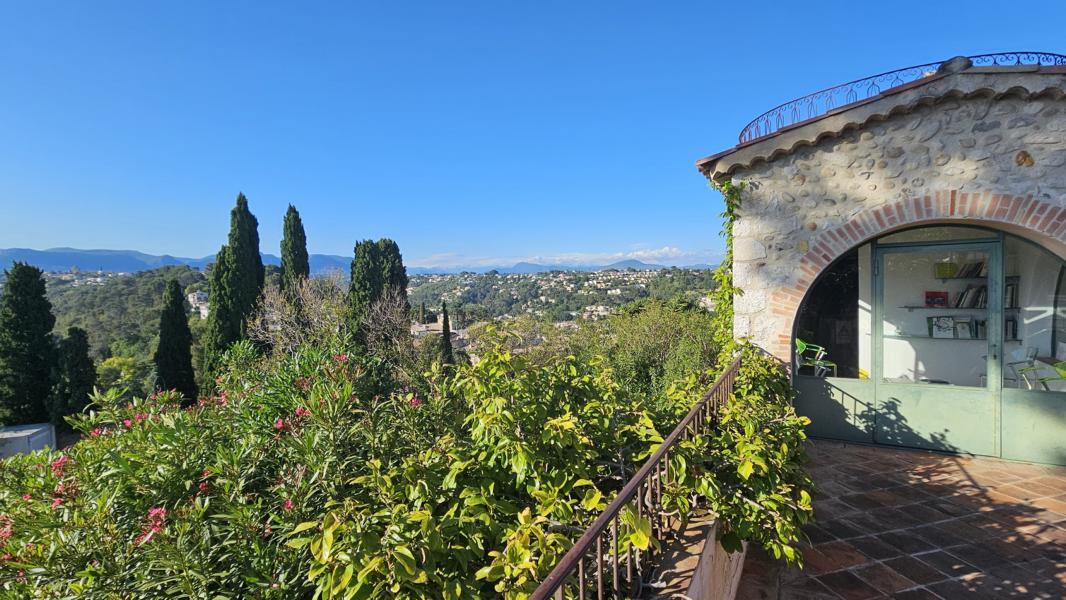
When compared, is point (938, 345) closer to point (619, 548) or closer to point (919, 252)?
point (919, 252)

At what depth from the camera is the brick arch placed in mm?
4160

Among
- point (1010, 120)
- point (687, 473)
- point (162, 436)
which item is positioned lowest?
point (687, 473)

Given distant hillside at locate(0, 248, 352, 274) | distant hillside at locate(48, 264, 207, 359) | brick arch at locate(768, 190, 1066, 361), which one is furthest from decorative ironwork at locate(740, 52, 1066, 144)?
distant hillside at locate(0, 248, 352, 274)

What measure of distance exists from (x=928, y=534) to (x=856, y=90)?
419 cm

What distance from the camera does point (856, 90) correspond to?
4.93 m

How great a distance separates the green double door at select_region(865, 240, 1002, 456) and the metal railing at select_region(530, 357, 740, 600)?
3.65 metres

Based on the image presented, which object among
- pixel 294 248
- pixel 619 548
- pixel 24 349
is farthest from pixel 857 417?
pixel 294 248

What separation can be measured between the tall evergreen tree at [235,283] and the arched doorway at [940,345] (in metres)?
19.1

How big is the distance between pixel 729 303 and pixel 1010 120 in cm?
284

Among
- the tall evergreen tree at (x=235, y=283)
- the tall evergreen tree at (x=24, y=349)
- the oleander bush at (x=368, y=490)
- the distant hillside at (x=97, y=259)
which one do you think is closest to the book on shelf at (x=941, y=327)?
Answer: the oleander bush at (x=368, y=490)

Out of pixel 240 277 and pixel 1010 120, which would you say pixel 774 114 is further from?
pixel 240 277

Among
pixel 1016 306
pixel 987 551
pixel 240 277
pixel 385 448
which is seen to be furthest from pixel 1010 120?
pixel 240 277

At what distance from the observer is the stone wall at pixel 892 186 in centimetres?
416

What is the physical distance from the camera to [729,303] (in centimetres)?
538
